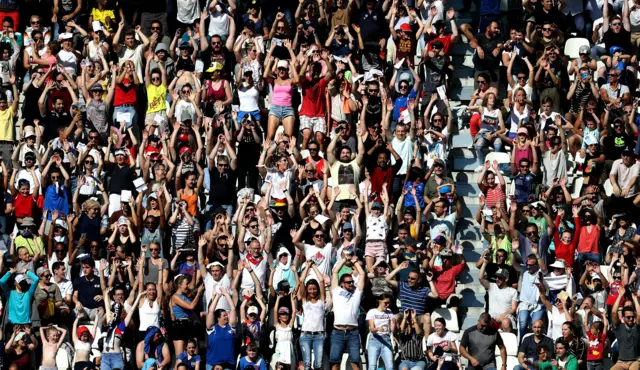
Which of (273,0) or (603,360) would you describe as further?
(273,0)

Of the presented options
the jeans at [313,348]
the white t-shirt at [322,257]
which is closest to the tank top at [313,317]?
the jeans at [313,348]

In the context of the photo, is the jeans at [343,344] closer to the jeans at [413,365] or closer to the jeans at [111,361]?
the jeans at [413,365]

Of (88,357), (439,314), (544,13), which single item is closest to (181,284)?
(88,357)

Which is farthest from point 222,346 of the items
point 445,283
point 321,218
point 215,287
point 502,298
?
point 502,298

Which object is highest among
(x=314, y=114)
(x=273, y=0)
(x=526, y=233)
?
(x=273, y=0)

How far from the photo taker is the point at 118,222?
30656 millimetres

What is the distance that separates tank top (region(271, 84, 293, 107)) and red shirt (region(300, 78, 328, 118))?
→ 0.24 m

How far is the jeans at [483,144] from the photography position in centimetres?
3177

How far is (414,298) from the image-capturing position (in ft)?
96.4

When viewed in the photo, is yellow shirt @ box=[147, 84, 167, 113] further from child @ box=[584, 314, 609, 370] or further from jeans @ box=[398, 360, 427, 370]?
child @ box=[584, 314, 609, 370]

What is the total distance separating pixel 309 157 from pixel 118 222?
309 centimetres

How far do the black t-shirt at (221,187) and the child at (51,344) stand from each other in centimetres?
331

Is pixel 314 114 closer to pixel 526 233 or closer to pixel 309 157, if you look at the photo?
pixel 309 157

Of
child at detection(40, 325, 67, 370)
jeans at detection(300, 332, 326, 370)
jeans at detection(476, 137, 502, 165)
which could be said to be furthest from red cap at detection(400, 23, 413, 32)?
child at detection(40, 325, 67, 370)
